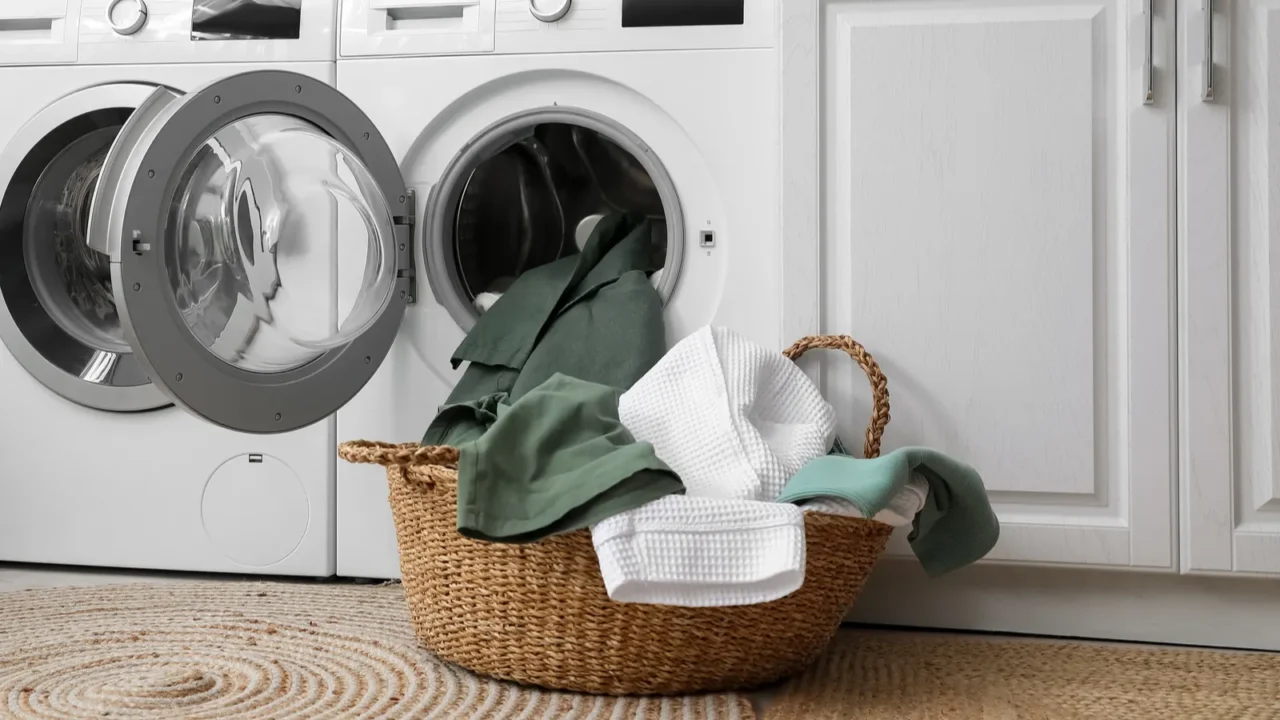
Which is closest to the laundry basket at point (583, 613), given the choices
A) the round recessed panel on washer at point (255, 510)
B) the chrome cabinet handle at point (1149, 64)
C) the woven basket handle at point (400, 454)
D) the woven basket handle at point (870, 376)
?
the woven basket handle at point (400, 454)

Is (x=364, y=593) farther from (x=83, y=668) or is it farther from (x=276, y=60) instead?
(x=276, y=60)

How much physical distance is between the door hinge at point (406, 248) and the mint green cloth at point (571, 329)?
0.12 meters

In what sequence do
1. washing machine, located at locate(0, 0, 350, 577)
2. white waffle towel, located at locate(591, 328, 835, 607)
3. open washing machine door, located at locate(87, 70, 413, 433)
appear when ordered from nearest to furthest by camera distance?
white waffle towel, located at locate(591, 328, 835, 607) < open washing machine door, located at locate(87, 70, 413, 433) < washing machine, located at locate(0, 0, 350, 577)

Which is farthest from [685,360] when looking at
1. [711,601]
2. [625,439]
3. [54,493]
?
[54,493]

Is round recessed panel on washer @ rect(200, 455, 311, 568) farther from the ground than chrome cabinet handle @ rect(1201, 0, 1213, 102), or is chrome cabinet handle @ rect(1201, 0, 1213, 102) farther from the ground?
chrome cabinet handle @ rect(1201, 0, 1213, 102)

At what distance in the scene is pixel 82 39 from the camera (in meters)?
1.72

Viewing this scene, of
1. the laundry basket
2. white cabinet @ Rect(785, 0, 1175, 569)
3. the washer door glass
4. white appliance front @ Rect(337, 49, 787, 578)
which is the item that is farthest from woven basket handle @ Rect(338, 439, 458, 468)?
the washer door glass

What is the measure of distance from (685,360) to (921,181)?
0.41m

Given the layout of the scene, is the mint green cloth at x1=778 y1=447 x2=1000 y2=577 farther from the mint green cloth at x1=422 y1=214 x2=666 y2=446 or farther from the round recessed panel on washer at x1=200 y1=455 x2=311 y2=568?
the round recessed panel on washer at x1=200 y1=455 x2=311 y2=568

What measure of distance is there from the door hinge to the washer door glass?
42 cm

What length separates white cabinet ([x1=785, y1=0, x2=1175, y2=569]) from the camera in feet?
4.52

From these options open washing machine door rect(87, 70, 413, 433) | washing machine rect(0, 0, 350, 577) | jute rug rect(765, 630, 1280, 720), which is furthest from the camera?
washing machine rect(0, 0, 350, 577)

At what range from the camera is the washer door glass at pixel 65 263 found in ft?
5.56

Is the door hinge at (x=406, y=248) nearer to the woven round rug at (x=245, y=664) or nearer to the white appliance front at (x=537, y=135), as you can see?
the white appliance front at (x=537, y=135)
